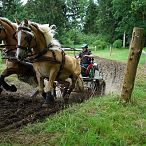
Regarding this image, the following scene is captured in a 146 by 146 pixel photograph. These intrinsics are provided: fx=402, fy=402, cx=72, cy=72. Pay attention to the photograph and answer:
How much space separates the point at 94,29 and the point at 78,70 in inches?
2526

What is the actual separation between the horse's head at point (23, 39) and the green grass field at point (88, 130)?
5.75 ft

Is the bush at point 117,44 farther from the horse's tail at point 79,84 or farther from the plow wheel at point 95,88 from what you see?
the horse's tail at point 79,84

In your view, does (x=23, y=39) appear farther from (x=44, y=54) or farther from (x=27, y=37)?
(x=44, y=54)

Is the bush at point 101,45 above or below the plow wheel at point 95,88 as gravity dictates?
below

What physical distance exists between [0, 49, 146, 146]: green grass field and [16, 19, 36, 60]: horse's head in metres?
1.75

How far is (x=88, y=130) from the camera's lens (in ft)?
21.3

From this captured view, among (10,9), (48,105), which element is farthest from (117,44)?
(48,105)

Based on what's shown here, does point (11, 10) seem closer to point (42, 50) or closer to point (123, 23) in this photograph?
point (123, 23)

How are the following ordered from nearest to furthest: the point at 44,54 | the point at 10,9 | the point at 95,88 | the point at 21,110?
the point at 21,110 < the point at 44,54 < the point at 95,88 < the point at 10,9

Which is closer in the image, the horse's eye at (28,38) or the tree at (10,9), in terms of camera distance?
the horse's eye at (28,38)

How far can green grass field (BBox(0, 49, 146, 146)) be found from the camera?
6105mm

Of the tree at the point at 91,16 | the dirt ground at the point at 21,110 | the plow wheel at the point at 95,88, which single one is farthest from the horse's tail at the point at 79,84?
the tree at the point at 91,16

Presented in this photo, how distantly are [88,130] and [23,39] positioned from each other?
3.19 m

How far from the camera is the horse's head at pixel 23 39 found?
879cm
